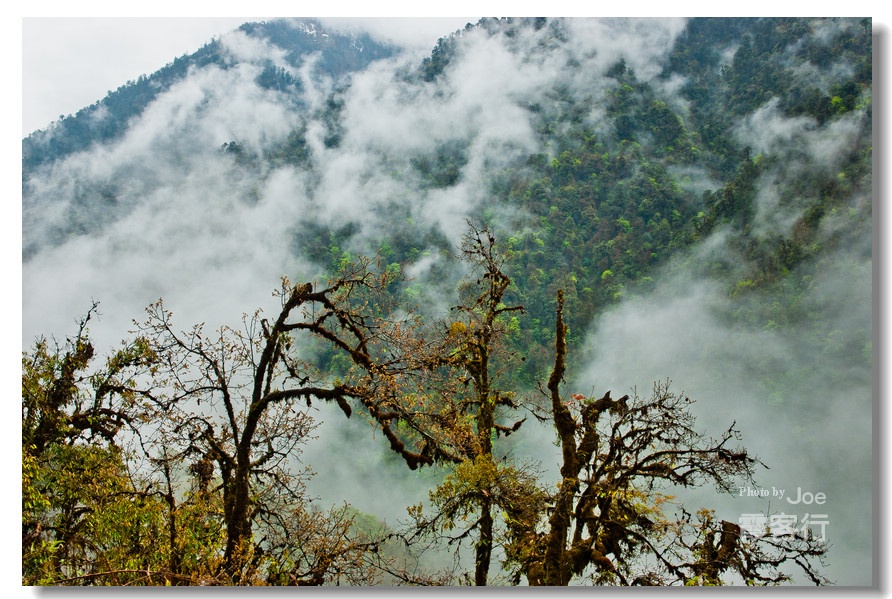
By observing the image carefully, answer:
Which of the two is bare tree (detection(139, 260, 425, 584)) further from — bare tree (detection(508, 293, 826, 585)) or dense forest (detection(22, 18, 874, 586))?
bare tree (detection(508, 293, 826, 585))

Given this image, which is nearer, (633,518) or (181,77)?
(633,518)

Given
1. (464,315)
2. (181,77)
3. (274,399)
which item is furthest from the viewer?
(181,77)

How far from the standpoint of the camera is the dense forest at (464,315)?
17.5 feet

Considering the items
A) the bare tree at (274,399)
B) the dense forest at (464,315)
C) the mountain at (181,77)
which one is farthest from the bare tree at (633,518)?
the mountain at (181,77)

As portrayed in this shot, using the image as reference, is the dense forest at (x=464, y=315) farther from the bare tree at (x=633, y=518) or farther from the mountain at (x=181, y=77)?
the mountain at (x=181, y=77)

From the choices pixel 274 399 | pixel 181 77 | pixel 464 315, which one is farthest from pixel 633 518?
pixel 181 77

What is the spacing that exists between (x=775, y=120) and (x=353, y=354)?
67.5ft

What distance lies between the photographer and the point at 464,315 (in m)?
6.98

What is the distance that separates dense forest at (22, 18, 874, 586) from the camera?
532cm

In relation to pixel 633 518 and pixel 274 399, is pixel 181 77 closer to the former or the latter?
pixel 274 399

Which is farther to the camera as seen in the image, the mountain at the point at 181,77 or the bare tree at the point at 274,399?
the mountain at the point at 181,77

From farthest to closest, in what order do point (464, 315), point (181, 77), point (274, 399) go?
point (181, 77) → point (464, 315) → point (274, 399)
